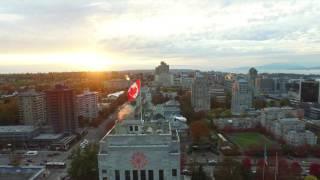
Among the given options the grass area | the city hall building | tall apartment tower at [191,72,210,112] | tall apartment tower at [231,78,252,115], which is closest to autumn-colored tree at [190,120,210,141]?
the grass area

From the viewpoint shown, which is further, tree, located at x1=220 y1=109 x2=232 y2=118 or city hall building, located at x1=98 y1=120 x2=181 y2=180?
tree, located at x1=220 y1=109 x2=232 y2=118

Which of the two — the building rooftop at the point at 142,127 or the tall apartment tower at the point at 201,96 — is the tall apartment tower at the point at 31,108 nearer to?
the tall apartment tower at the point at 201,96

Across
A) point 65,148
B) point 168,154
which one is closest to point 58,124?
point 65,148

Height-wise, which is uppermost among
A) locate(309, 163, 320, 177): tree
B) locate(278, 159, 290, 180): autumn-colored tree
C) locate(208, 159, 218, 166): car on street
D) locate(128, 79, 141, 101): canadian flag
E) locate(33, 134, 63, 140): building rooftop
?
locate(128, 79, 141, 101): canadian flag

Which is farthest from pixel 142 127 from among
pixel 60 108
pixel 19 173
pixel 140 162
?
pixel 60 108

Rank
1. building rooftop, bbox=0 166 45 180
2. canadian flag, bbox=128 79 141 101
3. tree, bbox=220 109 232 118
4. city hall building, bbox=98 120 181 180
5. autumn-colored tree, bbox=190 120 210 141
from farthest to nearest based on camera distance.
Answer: tree, bbox=220 109 232 118 < autumn-colored tree, bbox=190 120 210 141 < building rooftop, bbox=0 166 45 180 < canadian flag, bbox=128 79 141 101 < city hall building, bbox=98 120 181 180

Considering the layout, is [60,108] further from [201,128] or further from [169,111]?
[201,128]

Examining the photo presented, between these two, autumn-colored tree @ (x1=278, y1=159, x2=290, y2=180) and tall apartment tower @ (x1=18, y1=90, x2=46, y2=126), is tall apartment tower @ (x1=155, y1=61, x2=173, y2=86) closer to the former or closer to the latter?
tall apartment tower @ (x1=18, y1=90, x2=46, y2=126)

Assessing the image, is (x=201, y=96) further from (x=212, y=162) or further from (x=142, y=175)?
(x=142, y=175)
